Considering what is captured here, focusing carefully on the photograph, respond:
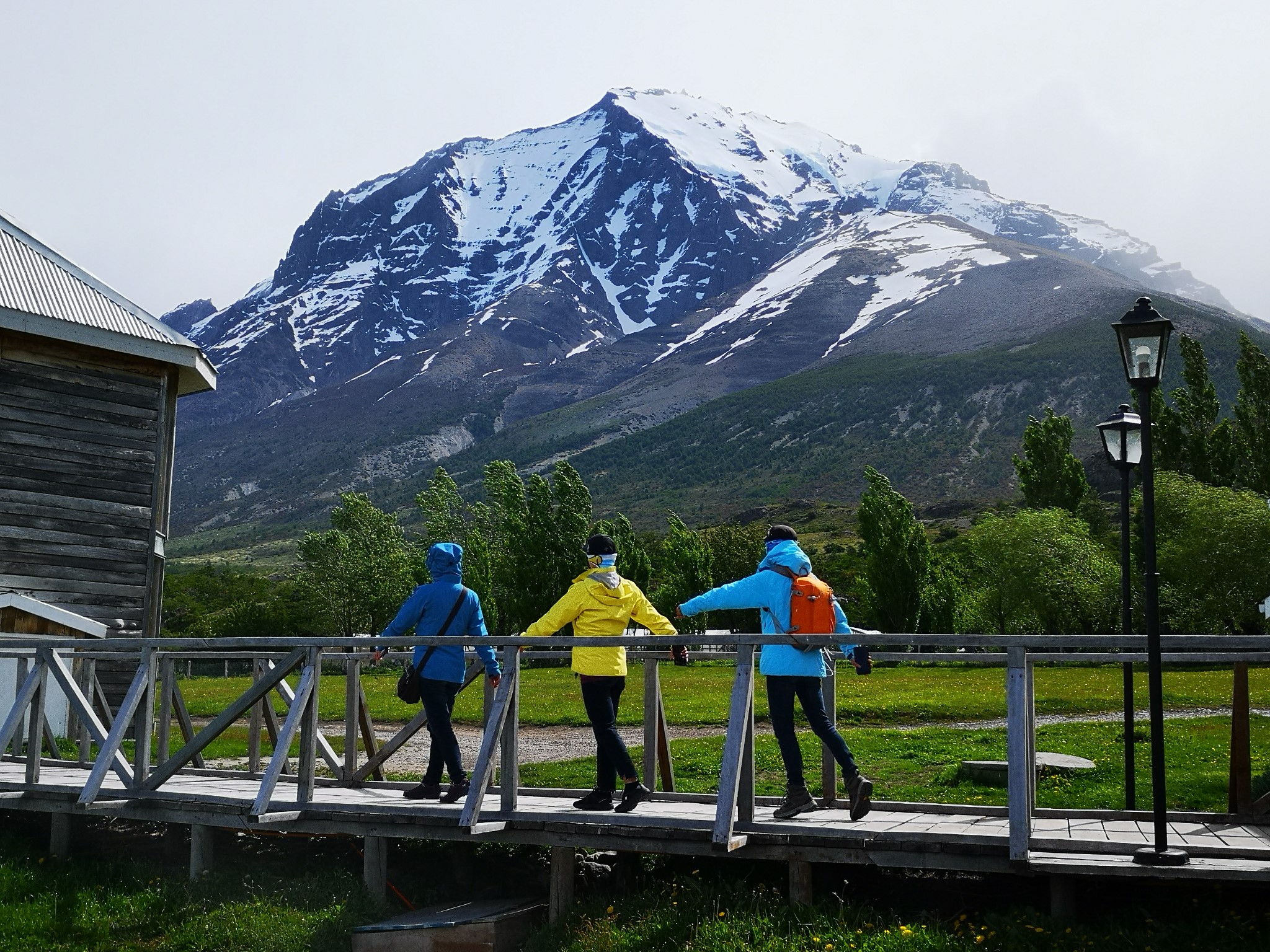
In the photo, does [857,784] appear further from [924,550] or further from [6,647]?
[924,550]

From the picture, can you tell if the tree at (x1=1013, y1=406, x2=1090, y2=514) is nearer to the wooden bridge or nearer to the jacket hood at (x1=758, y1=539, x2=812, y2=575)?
the wooden bridge

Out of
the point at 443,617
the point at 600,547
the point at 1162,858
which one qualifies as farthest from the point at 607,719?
the point at 1162,858

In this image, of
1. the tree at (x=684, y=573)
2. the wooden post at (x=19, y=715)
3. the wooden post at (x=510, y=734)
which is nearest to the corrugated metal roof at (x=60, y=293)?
the wooden post at (x=19, y=715)

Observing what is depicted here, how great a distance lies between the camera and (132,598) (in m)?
18.8

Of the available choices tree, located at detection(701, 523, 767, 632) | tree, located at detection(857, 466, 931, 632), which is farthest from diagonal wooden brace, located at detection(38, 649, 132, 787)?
tree, located at detection(701, 523, 767, 632)

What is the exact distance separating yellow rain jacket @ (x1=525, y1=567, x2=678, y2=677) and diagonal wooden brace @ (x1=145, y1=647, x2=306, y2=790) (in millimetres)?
2127

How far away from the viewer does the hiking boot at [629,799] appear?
8367mm

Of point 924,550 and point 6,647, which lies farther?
point 924,550

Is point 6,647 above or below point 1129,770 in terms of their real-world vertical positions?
above

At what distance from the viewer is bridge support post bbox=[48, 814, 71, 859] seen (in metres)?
11.0

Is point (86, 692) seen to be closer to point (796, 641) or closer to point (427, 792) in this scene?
point (427, 792)

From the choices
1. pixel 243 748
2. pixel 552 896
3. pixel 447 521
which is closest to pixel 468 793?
pixel 552 896

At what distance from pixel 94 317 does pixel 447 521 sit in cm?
4426

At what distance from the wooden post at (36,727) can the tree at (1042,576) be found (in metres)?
38.1
